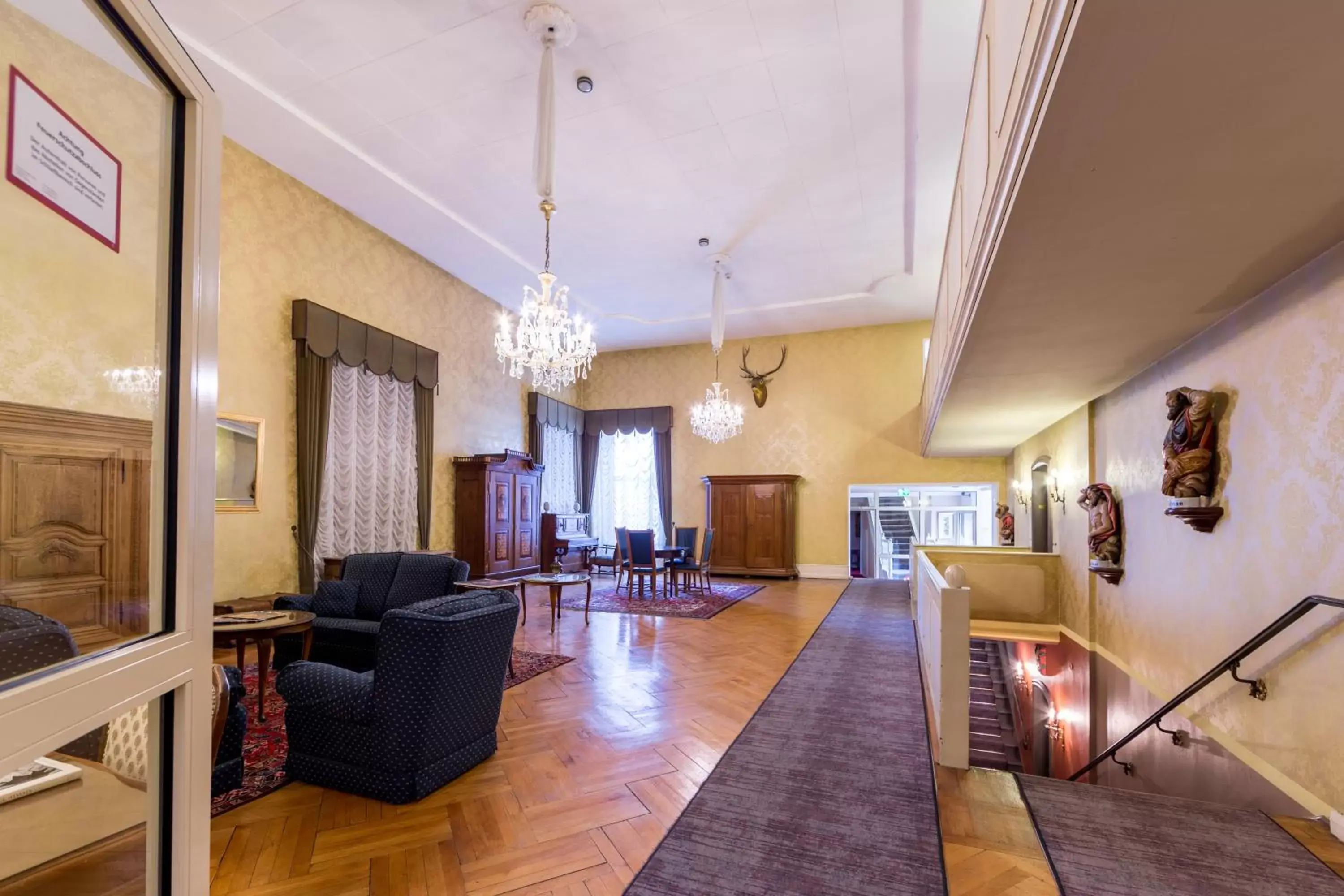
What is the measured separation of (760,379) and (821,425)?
4.28 feet

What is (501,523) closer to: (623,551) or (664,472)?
(623,551)

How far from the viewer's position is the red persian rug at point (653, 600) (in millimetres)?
6488

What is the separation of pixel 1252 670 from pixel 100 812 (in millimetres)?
3860

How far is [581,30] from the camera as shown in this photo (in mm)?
3828

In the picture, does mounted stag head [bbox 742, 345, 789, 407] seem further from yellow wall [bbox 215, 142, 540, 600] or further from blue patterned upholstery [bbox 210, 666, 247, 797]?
blue patterned upholstery [bbox 210, 666, 247, 797]

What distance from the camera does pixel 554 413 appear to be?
997cm

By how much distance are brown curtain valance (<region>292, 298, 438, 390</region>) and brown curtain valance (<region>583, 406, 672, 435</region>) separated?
4038mm

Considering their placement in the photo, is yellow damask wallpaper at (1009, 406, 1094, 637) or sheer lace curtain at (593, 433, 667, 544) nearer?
yellow damask wallpaper at (1009, 406, 1094, 637)

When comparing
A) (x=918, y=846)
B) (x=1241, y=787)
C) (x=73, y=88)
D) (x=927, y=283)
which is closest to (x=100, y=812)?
(x=73, y=88)

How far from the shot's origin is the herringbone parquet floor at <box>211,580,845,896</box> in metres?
1.86

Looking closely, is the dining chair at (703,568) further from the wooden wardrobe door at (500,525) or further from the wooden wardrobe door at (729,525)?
the wooden wardrobe door at (500,525)

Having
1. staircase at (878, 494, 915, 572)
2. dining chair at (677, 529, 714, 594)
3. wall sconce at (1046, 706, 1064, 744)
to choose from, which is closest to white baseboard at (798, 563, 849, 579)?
dining chair at (677, 529, 714, 594)

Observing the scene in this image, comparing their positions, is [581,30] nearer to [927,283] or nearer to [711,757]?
[711,757]

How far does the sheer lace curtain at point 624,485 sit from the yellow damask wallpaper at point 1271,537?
799 cm
